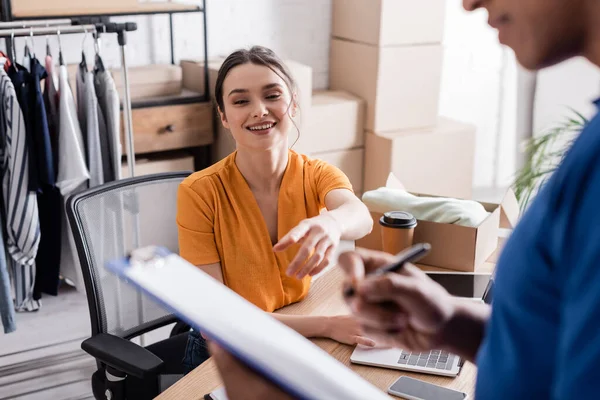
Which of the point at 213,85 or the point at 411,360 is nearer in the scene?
the point at 411,360

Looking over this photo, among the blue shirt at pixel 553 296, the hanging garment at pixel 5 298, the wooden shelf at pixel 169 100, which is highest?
the blue shirt at pixel 553 296

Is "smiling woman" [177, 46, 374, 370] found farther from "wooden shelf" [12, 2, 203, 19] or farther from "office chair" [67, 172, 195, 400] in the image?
"wooden shelf" [12, 2, 203, 19]

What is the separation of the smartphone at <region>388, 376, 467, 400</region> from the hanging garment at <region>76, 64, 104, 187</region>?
2.00 metres

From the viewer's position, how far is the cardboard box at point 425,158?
392 cm

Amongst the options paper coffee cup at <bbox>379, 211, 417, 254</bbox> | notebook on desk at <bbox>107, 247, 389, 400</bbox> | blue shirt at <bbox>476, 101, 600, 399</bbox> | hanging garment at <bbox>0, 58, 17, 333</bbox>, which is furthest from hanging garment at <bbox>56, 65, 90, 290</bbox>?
blue shirt at <bbox>476, 101, 600, 399</bbox>

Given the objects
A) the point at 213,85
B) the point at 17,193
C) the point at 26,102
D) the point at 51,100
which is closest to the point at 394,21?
the point at 213,85

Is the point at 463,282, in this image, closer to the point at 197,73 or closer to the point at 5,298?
the point at 5,298

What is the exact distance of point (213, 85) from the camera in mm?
3607

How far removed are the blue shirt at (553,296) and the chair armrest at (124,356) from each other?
1054mm

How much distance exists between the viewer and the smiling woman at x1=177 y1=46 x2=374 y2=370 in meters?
1.70

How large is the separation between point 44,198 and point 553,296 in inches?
113

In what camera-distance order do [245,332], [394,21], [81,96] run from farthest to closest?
[394,21] < [81,96] < [245,332]

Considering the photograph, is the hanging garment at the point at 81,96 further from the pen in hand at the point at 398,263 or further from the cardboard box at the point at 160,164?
the pen in hand at the point at 398,263

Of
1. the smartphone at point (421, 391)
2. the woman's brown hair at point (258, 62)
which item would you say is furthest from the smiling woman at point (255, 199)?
the smartphone at point (421, 391)
